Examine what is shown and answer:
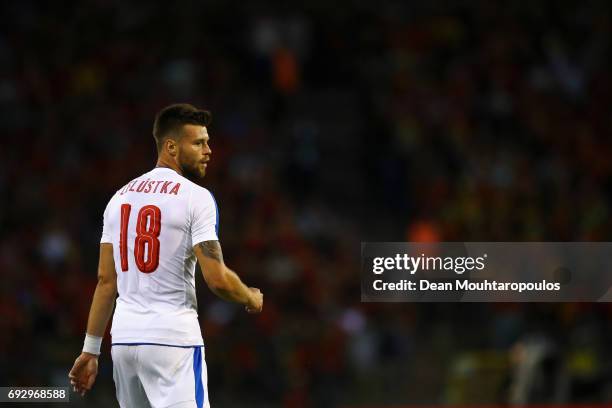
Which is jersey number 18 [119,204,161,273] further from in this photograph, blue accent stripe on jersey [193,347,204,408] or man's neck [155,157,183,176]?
blue accent stripe on jersey [193,347,204,408]

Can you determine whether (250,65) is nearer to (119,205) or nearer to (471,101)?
(471,101)

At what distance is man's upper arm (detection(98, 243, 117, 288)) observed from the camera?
5.90m

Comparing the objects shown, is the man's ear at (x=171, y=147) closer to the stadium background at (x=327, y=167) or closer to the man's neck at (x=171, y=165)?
the man's neck at (x=171, y=165)

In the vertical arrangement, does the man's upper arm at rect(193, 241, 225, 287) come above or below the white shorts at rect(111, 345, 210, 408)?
above

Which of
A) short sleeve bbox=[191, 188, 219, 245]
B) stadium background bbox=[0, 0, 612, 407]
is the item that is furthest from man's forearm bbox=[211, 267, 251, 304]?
stadium background bbox=[0, 0, 612, 407]

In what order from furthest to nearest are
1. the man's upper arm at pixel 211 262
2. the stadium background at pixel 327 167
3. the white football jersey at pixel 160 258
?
the stadium background at pixel 327 167, the white football jersey at pixel 160 258, the man's upper arm at pixel 211 262

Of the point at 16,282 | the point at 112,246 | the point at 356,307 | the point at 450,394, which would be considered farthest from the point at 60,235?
the point at 112,246

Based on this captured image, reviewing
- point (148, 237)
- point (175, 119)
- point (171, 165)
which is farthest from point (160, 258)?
point (175, 119)

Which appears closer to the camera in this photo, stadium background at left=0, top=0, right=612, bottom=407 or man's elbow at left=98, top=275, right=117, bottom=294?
man's elbow at left=98, top=275, right=117, bottom=294

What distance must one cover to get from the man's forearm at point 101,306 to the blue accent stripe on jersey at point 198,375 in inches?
18.5

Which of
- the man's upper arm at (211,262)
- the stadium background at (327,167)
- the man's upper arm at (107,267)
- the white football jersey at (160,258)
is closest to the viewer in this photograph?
the man's upper arm at (211,262)

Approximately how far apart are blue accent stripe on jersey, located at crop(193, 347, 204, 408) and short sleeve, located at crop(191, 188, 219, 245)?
1.63ft

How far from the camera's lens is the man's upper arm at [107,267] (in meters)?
5.90

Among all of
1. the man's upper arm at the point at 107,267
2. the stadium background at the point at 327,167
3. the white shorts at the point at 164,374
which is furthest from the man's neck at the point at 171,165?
the stadium background at the point at 327,167
